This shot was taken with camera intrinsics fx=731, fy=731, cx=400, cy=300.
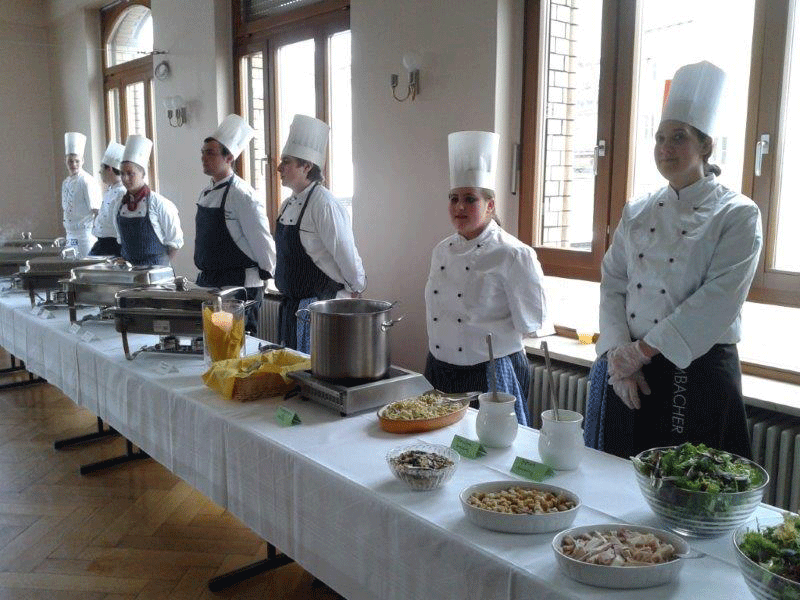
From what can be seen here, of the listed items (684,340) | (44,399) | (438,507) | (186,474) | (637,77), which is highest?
(637,77)

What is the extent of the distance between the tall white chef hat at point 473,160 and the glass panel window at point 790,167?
845 mm

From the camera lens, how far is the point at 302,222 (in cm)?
278

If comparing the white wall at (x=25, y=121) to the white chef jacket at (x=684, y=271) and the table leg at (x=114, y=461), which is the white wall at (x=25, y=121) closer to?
the table leg at (x=114, y=461)

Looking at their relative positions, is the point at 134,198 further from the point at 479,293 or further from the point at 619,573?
the point at 619,573

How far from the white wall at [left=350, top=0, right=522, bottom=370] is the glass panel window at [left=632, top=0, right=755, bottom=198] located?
50 cm

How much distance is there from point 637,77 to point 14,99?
603cm

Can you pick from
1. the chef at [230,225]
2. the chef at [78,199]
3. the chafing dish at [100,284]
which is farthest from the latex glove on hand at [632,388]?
the chef at [78,199]

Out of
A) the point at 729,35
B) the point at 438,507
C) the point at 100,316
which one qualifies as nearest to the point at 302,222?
the point at 100,316

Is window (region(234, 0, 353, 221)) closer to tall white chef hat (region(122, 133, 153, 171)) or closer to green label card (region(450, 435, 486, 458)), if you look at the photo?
tall white chef hat (region(122, 133, 153, 171))

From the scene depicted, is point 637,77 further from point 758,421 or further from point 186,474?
point 186,474

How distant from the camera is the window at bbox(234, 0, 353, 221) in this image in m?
3.73

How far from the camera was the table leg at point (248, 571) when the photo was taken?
185 cm

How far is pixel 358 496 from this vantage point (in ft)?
3.78

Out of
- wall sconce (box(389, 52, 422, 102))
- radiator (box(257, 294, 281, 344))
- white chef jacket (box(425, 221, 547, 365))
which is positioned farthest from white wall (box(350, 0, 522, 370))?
white chef jacket (box(425, 221, 547, 365))
